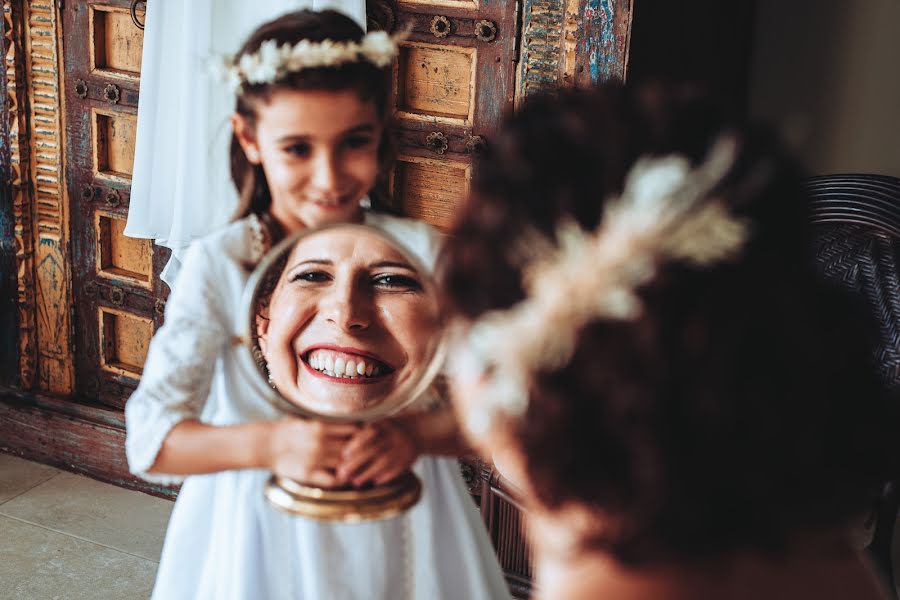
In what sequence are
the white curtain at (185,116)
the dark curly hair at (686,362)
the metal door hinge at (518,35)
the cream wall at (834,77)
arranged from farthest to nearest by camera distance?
the cream wall at (834,77) < the metal door hinge at (518,35) < the white curtain at (185,116) < the dark curly hair at (686,362)

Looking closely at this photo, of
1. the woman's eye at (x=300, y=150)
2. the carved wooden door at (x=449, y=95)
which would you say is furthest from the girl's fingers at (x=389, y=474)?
the carved wooden door at (x=449, y=95)

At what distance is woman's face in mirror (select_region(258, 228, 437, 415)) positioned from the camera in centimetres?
106

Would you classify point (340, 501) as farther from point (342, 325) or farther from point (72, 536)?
point (72, 536)

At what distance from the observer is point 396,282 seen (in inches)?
42.0

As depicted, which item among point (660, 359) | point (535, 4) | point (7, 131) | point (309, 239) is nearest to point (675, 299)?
point (660, 359)

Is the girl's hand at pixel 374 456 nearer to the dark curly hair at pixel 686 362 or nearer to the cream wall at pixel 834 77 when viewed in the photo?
the dark curly hair at pixel 686 362

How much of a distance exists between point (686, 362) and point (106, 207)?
2535 mm

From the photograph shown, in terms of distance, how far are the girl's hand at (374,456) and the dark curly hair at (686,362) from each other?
0.25 meters

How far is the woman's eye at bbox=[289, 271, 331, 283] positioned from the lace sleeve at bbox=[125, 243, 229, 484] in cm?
10

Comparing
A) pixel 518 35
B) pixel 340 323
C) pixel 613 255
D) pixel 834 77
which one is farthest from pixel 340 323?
pixel 834 77

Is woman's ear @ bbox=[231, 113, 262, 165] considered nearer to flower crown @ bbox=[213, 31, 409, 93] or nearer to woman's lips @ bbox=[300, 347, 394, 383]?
flower crown @ bbox=[213, 31, 409, 93]

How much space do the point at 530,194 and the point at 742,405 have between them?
0.68ft

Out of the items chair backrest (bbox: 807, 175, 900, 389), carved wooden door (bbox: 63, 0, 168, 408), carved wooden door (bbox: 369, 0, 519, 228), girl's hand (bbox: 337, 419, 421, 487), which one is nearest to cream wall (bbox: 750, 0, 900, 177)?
chair backrest (bbox: 807, 175, 900, 389)

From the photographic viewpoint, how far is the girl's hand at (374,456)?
904 millimetres
